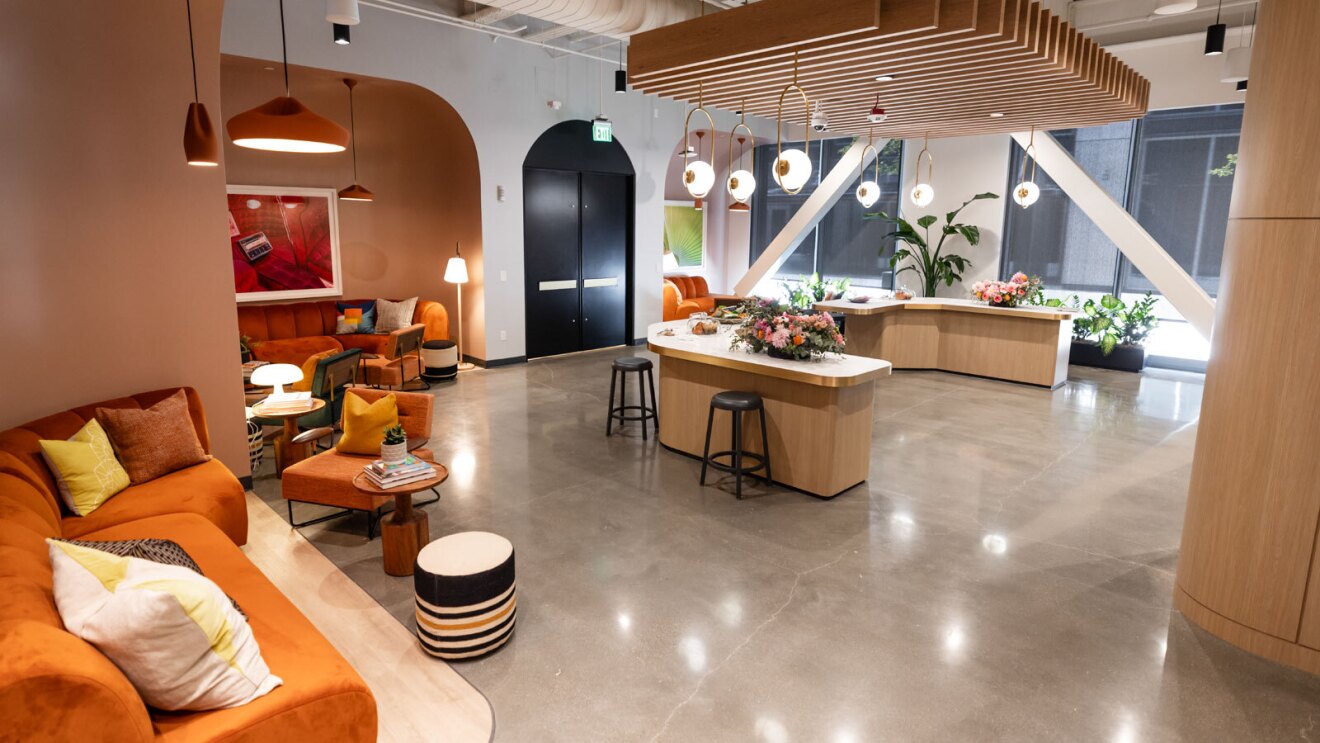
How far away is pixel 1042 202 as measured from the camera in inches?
441

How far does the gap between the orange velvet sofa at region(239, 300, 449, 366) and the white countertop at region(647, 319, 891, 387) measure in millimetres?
4185

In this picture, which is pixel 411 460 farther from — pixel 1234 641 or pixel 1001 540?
pixel 1234 641

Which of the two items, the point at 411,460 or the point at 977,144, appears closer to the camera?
the point at 411,460

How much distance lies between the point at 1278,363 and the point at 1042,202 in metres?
8.86

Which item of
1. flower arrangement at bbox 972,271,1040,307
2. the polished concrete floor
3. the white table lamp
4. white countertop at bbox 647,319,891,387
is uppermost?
flower arrangement at bbox 972,271,1040,307

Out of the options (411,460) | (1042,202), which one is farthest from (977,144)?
(411,460)

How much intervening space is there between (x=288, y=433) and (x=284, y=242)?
476 centimetres

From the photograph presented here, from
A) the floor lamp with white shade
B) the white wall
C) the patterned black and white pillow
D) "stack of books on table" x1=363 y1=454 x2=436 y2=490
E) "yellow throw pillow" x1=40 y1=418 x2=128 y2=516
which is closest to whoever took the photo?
the patterned black and white pillow

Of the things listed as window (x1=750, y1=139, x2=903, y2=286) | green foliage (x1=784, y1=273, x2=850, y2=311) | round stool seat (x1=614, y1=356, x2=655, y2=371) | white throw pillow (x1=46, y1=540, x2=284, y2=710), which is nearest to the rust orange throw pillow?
white throw pillow (x1=46, y1=540, x2=284, y2=710)

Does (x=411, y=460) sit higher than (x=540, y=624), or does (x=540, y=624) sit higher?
(x=411, y=460)

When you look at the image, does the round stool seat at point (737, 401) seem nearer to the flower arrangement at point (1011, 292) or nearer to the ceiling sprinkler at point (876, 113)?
the ceiling sprinkler at point (876, 113)

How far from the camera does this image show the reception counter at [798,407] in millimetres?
5273

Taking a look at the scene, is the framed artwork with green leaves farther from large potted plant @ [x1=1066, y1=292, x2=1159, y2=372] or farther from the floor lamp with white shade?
large potted plant @ [x1=1066, y1=292, x2=1159, y2=372]

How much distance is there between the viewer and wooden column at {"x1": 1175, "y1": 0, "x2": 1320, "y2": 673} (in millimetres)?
3193
